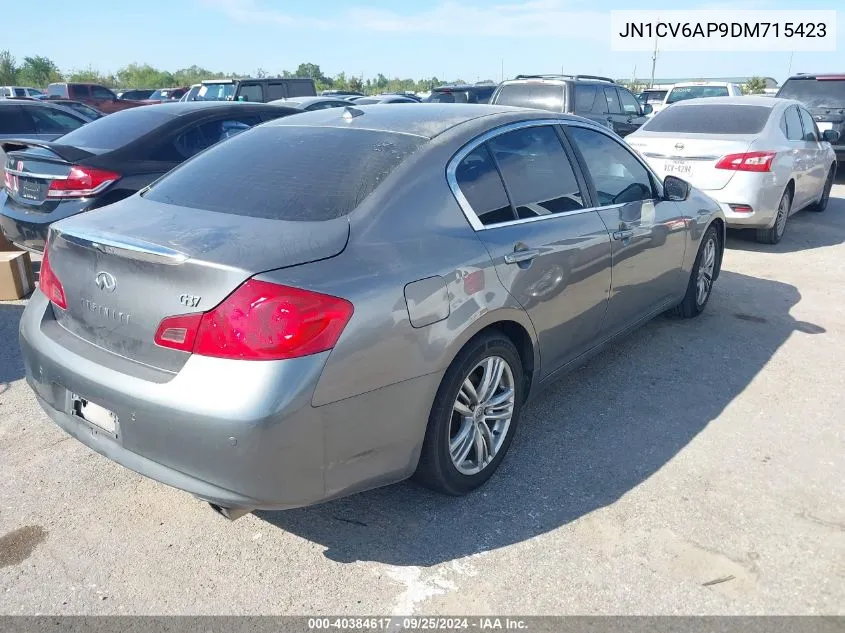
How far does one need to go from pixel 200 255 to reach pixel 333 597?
1.31m

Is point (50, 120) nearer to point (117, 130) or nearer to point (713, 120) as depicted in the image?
point (117, 130)

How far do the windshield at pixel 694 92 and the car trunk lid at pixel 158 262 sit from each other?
16.2 metres

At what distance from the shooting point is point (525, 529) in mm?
2967

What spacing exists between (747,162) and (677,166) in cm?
71

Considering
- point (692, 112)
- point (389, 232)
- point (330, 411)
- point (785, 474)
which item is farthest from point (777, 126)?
point (330, 411)

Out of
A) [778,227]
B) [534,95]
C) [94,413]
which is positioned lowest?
[778,227]

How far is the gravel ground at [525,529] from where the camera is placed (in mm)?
2586

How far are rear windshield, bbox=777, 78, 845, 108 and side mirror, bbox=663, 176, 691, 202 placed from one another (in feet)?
31.9

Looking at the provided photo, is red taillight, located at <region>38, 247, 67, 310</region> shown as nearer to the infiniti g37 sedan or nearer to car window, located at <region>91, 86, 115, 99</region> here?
the infiniti g37 sedan

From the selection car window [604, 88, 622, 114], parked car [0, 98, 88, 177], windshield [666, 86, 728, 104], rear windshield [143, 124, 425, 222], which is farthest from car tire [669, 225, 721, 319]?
windshield [666, 86, 728, 104]

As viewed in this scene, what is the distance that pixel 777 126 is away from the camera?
801cm

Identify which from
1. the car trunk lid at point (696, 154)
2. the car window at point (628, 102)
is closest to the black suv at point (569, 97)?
the car window at point (628, 102)

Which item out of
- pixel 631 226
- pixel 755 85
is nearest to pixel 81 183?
pixel 631 226

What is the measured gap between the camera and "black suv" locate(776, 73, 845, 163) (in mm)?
12094
